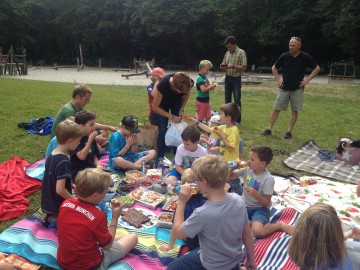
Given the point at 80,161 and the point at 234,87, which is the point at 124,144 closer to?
the point at 80,161

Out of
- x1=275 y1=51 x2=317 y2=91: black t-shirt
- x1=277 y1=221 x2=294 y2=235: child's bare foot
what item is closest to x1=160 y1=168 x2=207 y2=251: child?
x1=277 y1=221 x2=294 y2=235: child's bare foot

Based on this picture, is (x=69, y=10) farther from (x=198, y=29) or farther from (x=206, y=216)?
(x=206, y=216)

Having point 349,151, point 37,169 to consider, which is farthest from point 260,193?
point 37,169

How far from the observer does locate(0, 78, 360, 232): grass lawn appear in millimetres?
6672

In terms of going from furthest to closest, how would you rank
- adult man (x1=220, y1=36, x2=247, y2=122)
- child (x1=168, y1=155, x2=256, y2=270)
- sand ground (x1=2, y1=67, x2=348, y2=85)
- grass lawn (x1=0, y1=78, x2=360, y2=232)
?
1. sand ground (x1=2, y1=67, x2=348, y2=85)
2. adult man (x1=220, y1=36, x2=247, y2=122)
3. grass lawn (x1=0, y1=78, x2=360, y2=232)
4. child (x1=168, y1=155, x2=256, y2=270)

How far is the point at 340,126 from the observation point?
9016 millimetres

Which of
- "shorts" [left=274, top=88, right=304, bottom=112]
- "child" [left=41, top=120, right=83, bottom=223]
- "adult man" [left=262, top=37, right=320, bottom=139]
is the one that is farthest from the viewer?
"shorts" [left=274, top=88, right=304, bottom=112]

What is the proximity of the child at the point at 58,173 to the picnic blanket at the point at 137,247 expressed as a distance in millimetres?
256

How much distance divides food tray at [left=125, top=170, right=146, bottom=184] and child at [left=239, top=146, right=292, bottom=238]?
171 cm

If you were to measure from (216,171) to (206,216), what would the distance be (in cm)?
34

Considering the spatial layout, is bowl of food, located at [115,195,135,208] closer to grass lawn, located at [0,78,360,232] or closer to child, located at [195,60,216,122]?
grass lawn, located at [0,78,360,232]

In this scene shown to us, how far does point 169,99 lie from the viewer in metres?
5.60

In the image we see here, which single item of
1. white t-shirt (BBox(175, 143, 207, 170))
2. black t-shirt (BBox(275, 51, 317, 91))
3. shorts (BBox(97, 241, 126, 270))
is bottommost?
shorts (BBox(97, 241, 126, 270))

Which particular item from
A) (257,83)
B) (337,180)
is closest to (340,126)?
(337,180)
